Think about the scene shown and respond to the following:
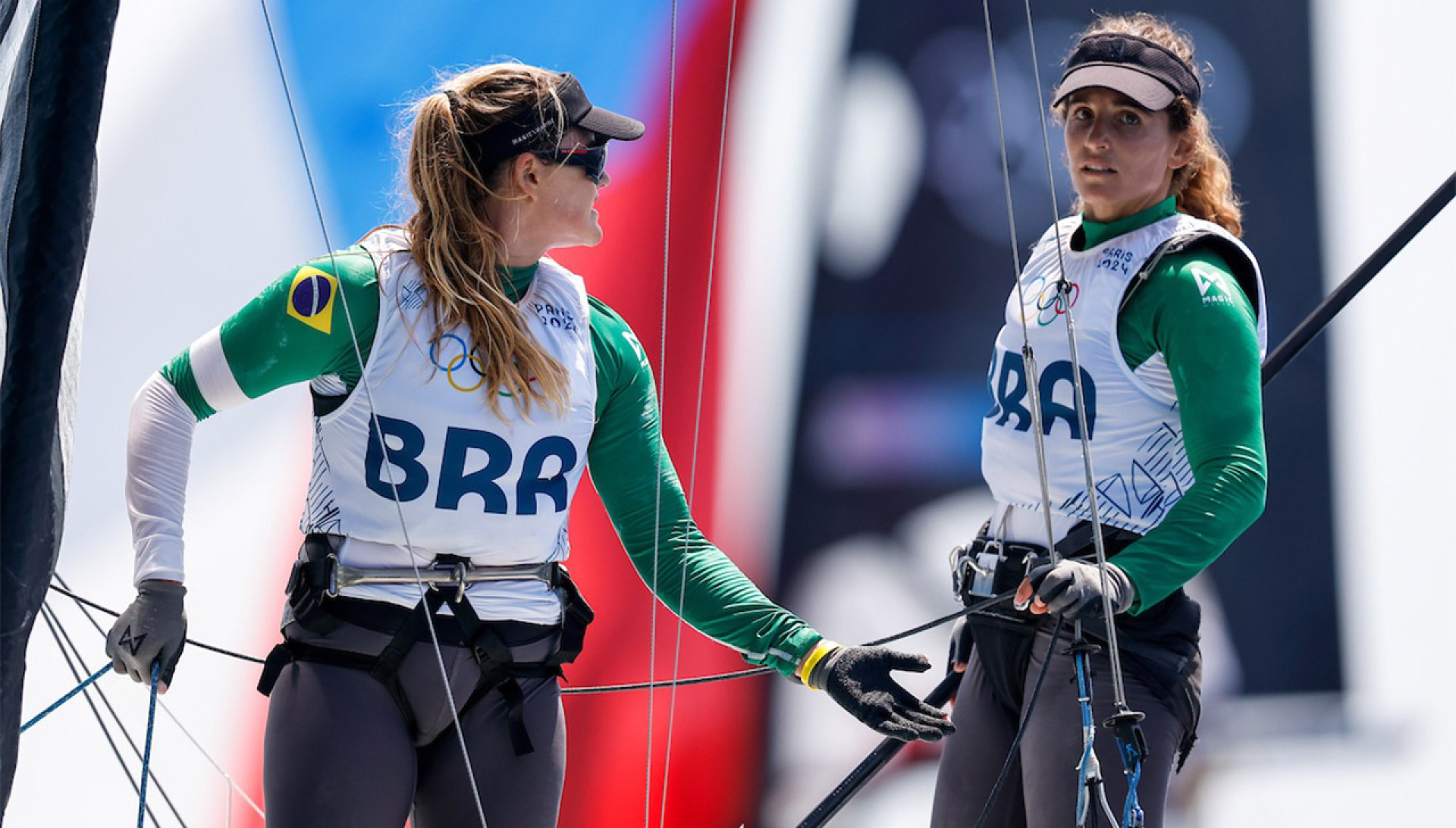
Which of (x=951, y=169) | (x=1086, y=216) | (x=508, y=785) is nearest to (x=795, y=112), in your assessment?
(x=951, y=169)

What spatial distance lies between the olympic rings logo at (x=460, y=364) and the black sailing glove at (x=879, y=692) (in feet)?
1.32

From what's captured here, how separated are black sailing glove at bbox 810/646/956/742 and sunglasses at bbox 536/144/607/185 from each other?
1.73ft

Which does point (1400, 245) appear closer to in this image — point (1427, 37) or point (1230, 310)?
point (1230, 310)

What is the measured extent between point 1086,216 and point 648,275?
135 cm

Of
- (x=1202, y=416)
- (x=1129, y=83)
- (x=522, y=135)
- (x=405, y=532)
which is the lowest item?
(x=405, y=532)

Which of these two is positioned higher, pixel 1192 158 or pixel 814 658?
pixel 1192 158

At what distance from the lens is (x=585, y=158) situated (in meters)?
1.40

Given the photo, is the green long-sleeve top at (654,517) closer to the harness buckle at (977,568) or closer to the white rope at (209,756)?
the harness buckle at (977,568)

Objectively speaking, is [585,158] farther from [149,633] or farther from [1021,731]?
[1021,731]

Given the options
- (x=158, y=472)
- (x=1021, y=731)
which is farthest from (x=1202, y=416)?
(x=158, y=472)

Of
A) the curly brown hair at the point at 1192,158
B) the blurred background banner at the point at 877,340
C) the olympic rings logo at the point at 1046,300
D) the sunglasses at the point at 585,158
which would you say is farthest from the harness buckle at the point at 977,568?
the blurred background banner at the point at 877,340

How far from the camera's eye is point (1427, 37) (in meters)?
2.94

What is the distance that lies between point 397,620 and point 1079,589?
598mm

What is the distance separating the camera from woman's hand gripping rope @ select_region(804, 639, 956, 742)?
1316 mm
